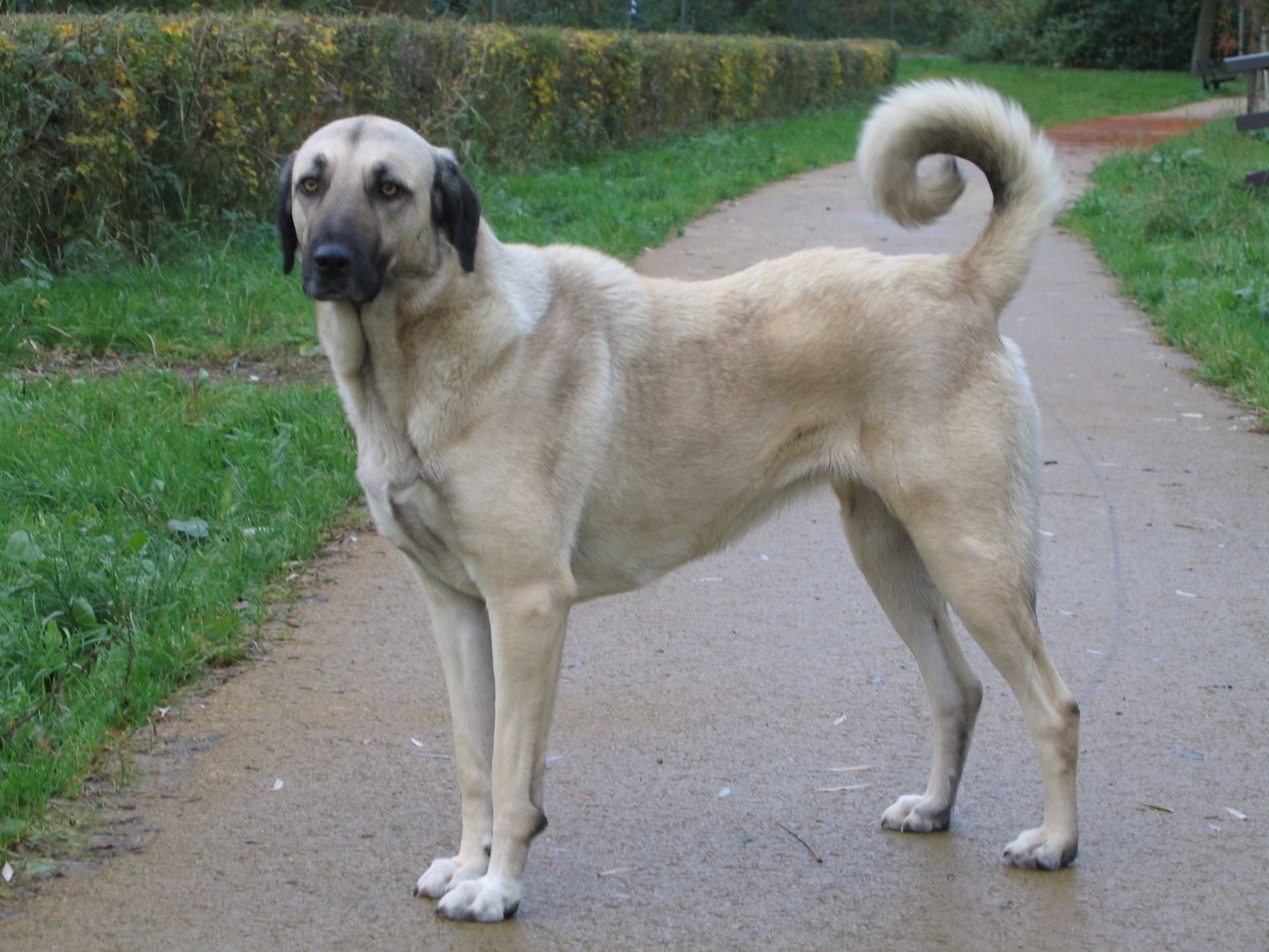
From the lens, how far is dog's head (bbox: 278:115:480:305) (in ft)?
10.9

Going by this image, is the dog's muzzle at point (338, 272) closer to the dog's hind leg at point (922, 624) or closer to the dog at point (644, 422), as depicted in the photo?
the dog at point (644, 422)

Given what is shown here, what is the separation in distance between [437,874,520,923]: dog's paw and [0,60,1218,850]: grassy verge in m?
1.07

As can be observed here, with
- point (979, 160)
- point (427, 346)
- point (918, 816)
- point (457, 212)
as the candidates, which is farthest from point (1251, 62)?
point (427, 346)

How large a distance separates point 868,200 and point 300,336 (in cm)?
512

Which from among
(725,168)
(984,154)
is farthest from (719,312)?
(725,168)

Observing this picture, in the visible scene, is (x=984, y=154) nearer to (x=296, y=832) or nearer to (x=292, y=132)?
(x=296, y=832)

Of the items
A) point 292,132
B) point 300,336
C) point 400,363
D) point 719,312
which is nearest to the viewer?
point 400,363

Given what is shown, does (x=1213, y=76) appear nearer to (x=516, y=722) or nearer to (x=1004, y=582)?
(x=1004, y=582)

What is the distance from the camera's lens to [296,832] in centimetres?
372

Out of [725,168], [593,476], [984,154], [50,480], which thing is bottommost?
[725,168]

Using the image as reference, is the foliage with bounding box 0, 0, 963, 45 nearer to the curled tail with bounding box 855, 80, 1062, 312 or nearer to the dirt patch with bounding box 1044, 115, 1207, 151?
the dirt patch with bounding box 1044, 115, 1207, 151

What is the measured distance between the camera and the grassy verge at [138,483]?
4332 millimetres

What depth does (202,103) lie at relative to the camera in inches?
403

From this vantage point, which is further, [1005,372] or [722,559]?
[722,559]
